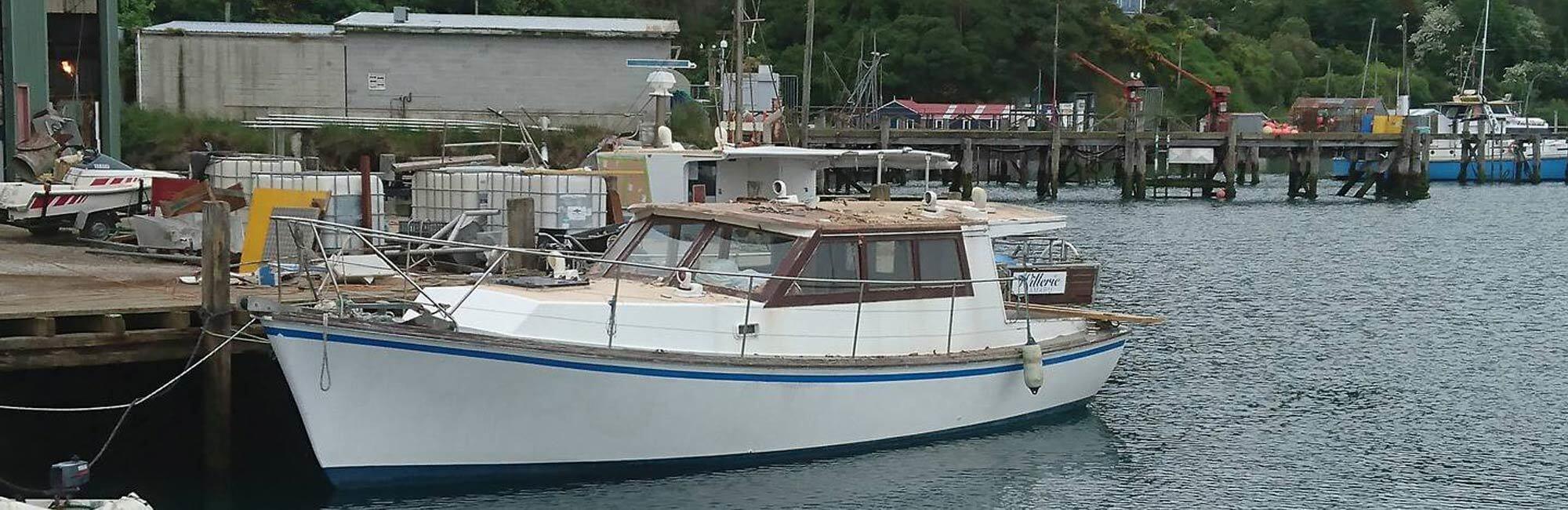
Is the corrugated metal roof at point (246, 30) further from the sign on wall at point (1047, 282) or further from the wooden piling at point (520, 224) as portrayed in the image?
the wooden piling at point (520, 224)

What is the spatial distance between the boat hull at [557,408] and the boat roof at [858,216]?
1340 millimetres

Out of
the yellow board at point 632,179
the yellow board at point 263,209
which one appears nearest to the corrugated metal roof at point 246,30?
the yellow board at point 632,179

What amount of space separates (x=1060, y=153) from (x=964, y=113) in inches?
477

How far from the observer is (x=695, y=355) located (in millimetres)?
14609

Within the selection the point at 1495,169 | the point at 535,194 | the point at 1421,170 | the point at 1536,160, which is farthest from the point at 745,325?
the point at 1495,169

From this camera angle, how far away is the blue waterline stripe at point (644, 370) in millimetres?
13680

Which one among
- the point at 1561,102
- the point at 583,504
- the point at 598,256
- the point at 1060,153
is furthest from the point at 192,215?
the point at 1561,102

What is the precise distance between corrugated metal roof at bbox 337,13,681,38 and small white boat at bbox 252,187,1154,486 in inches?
914

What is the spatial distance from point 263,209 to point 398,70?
2230 centimetres

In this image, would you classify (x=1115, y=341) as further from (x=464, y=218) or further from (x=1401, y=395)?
(x=464, y=218)

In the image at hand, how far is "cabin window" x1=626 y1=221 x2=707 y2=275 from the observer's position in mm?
16281

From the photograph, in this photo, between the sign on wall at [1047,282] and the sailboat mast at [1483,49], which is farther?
the sailboat mast at [1483,49]

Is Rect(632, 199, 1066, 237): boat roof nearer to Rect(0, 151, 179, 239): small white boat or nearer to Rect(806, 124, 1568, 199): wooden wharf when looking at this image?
Rect(0, 151, 179, 239): small white boat

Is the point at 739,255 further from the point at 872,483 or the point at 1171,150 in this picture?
the point at 1171,150
